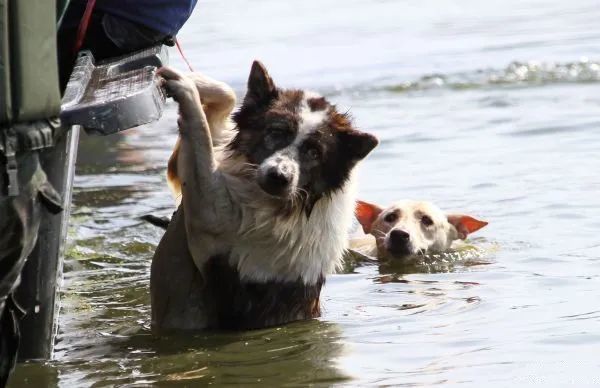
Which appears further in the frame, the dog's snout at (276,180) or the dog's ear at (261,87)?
the dog's ear at (261,87)

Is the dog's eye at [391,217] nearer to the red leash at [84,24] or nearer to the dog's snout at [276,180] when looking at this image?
the dog's snout at [276,180]

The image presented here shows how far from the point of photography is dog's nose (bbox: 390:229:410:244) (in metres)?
8.91

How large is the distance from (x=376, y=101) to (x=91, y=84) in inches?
402

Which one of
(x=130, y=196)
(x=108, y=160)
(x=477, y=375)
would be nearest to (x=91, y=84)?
(x=477, y=375)

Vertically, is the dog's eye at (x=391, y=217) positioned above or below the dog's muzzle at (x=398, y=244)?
above

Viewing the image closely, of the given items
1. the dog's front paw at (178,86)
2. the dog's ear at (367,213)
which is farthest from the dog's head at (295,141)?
the dog's ear at (367,213)

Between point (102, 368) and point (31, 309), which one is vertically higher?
point (31, 309)

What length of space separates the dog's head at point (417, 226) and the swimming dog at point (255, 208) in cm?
224

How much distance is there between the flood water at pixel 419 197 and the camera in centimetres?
590

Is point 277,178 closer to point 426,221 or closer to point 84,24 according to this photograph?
point 84,24

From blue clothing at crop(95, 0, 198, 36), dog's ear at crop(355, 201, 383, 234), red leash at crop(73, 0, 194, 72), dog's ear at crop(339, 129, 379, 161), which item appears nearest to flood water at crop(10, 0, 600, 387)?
dog's ear at crop(355, 201, 383, 234)

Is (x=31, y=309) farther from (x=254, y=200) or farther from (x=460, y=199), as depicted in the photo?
(x=460, y=199)

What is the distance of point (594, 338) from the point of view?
609 centimetres

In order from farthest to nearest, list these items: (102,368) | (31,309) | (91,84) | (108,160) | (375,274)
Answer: (108,160) → (375,274) → (102,368) → (31,309) → (91,84)
